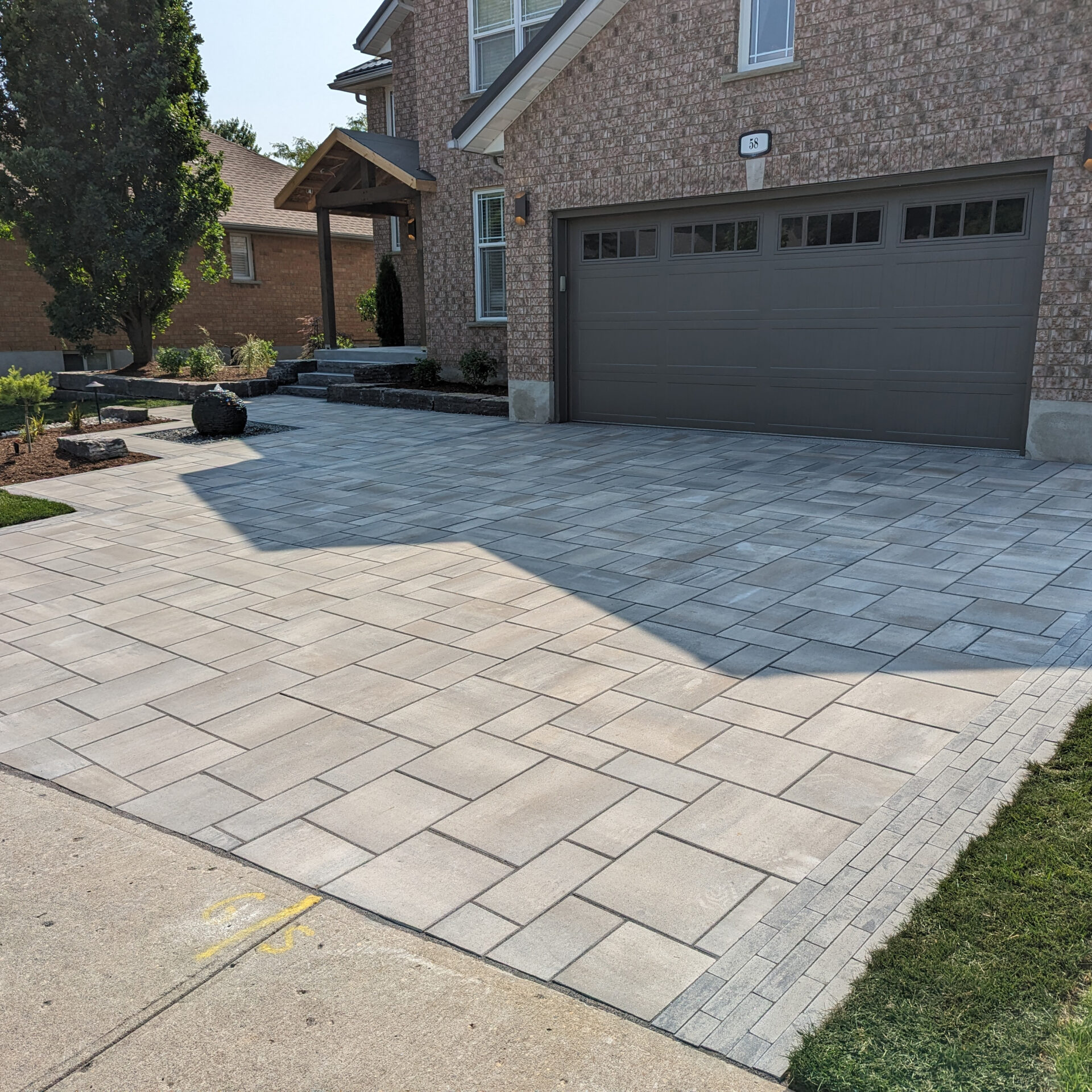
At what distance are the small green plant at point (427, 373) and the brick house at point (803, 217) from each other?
11.2 feet

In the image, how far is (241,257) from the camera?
2517cm

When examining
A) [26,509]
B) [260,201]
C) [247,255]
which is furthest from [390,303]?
[26,509]

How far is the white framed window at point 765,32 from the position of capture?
10.3m

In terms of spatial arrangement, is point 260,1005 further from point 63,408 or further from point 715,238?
point 63,408

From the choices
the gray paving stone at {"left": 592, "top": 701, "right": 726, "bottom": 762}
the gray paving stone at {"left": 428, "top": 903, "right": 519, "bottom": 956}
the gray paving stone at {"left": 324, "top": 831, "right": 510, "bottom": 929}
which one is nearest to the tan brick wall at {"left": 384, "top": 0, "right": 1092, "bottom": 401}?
the gray paving stone at {"left": 592, "top": 701, "right": 726, "bottom": 762}


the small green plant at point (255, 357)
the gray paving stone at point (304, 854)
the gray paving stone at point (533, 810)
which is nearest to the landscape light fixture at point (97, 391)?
the small green plant at point (255, 357)

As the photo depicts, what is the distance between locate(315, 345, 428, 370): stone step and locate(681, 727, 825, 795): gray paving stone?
562 inches

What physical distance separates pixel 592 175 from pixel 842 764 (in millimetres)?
9821

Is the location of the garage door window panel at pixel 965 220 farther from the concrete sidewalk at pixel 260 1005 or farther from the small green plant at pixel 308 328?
the small green plant at pixel 308 328

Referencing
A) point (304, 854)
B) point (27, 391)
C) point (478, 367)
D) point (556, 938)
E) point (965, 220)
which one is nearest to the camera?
point (556, 938)

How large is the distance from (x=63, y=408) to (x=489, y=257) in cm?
811

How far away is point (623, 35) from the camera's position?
1136cm

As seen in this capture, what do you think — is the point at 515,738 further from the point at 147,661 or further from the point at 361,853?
the point at 147,661

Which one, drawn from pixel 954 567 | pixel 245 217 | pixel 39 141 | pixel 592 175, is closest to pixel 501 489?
pixel 954 567
